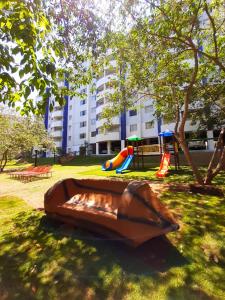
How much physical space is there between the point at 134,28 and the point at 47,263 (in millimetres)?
8699

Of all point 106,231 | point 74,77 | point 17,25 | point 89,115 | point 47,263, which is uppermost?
point 89,115

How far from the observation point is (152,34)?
837cm

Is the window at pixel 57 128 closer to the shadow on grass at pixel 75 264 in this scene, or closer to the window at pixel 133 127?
the window at pixel 133 127

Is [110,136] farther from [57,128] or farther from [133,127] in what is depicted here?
[57,128]

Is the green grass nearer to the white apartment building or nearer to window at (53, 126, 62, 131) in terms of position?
the white apartment building

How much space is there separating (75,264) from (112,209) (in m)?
1.43

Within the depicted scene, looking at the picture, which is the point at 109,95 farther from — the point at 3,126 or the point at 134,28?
the point at 3,126

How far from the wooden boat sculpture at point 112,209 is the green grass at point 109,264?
0.32 m

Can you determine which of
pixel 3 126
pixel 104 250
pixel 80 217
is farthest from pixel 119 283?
pixel 3 126

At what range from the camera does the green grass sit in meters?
2.88

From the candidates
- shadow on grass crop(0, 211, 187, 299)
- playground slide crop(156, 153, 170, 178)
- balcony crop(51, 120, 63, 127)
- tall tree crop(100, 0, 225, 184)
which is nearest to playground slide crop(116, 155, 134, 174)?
playground slide crop(156, 153, 170, 178)

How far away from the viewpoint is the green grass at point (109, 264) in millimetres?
2885

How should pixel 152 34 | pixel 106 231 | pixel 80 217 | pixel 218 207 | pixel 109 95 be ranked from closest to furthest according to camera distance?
pixel 106 231
pixel 80 217
pixel 218 207
pixel 152 34
pixel 109 95

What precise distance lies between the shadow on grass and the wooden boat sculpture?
0.32 m
